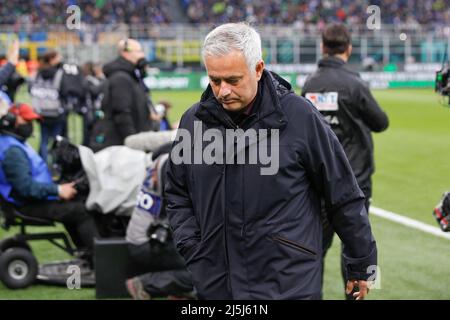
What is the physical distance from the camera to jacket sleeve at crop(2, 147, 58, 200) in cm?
750

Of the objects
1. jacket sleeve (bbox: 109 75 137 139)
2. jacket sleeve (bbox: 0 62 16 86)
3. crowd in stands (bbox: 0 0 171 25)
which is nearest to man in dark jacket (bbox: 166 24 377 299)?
jacket sleeve (bbox: 0 62 16 86)

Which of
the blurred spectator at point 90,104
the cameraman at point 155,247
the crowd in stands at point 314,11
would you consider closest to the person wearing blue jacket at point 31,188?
the cameraman at point 155,247

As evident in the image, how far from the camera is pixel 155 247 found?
7.08 metres

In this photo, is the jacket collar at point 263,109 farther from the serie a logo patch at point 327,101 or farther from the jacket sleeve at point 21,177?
the jacket sleeve at point 21,177

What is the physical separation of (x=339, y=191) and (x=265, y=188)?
13.4 inches

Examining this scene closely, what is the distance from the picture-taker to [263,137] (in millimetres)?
3834

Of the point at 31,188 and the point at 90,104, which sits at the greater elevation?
the point at 31,188

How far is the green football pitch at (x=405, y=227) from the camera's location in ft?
24.4

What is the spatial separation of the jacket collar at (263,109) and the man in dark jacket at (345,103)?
8.29ft

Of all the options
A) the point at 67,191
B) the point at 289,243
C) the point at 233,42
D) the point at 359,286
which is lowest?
the point at 67,191

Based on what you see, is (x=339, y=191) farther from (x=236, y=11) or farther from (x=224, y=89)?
(x=236, y=11)

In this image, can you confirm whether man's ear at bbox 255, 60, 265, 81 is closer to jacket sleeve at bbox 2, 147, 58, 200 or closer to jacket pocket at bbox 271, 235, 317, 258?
jacket pocket at bbox 271, 235, 317, 258

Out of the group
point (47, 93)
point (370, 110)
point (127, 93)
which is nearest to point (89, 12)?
point (47, 93)
